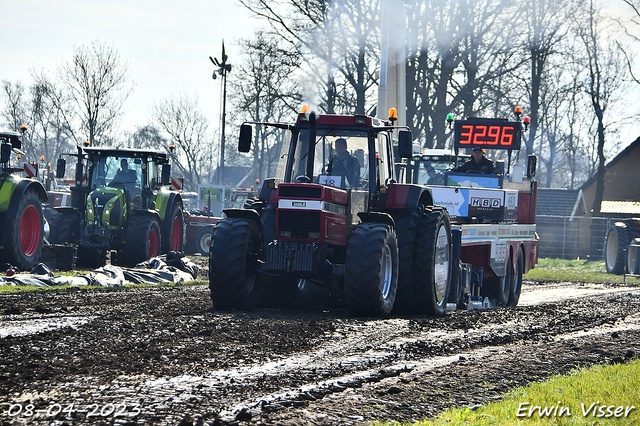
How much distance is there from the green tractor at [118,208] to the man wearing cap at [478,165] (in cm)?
699

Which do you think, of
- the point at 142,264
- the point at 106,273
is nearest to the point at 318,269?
the point at 106,273

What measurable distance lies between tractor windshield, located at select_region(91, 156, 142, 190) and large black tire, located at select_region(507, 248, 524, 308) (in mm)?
8856

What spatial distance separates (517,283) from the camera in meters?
16.3

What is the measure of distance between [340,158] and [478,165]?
6.50 m

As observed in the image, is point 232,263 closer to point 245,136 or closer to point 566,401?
point 245,136

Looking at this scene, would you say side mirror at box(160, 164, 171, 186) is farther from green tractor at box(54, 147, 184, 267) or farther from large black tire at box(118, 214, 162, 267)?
large black tire at box(118, 214, 162, 267)

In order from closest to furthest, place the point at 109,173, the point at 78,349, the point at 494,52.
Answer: the point at 78,349
the point at 109,173
the point at 494,52

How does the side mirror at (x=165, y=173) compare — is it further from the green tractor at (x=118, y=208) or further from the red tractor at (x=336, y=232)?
the red tractor at (x=336, y=232)

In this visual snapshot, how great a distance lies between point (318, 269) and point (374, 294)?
75 centimetres

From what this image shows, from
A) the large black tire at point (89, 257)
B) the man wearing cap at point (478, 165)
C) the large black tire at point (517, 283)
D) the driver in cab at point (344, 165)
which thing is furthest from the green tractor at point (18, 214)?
the large black tire at point (517, 283)

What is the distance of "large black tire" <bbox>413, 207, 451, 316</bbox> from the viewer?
10984 mm

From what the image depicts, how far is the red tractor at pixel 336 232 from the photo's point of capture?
9.80 metres

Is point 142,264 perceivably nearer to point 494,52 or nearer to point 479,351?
point 479,351

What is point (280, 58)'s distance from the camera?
31.2 m
